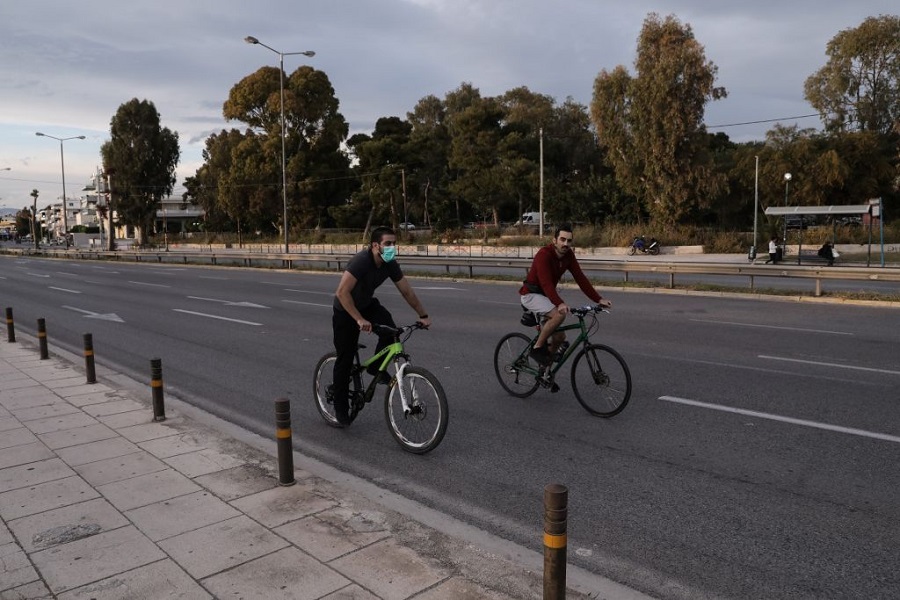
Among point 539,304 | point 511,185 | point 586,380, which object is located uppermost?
point 511,185

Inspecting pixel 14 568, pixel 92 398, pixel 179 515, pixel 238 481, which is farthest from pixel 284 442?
pixel 92 398

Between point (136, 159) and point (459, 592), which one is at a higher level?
point (136, 159)

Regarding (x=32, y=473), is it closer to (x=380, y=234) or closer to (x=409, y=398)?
(x=409, y=398)

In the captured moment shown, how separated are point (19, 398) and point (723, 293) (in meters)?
15.2

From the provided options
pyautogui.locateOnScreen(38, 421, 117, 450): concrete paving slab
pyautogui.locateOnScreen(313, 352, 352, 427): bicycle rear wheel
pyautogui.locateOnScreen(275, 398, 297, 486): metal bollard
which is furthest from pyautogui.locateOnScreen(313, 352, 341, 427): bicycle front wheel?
pyautogui.locateOnScreen(38, 421, 117, 450): concrete paving slab

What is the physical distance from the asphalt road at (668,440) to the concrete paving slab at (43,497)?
1.79m

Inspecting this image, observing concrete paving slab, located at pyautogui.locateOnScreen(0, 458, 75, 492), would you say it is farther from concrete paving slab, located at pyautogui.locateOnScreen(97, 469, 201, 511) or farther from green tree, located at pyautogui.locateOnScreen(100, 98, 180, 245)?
green tree, located at pyautogui.locateOnScreen(100, 98, 180, 245)

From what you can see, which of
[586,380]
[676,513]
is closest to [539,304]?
[586,380]

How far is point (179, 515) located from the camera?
427 centimetres

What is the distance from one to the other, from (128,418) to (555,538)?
534 cm

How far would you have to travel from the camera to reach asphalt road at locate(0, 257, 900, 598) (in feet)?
12.5

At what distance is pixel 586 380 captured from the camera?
658 centimetres

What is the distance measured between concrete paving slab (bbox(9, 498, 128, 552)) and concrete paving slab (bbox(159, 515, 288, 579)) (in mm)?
569

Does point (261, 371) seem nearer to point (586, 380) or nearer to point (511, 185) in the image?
point (586, 380)
